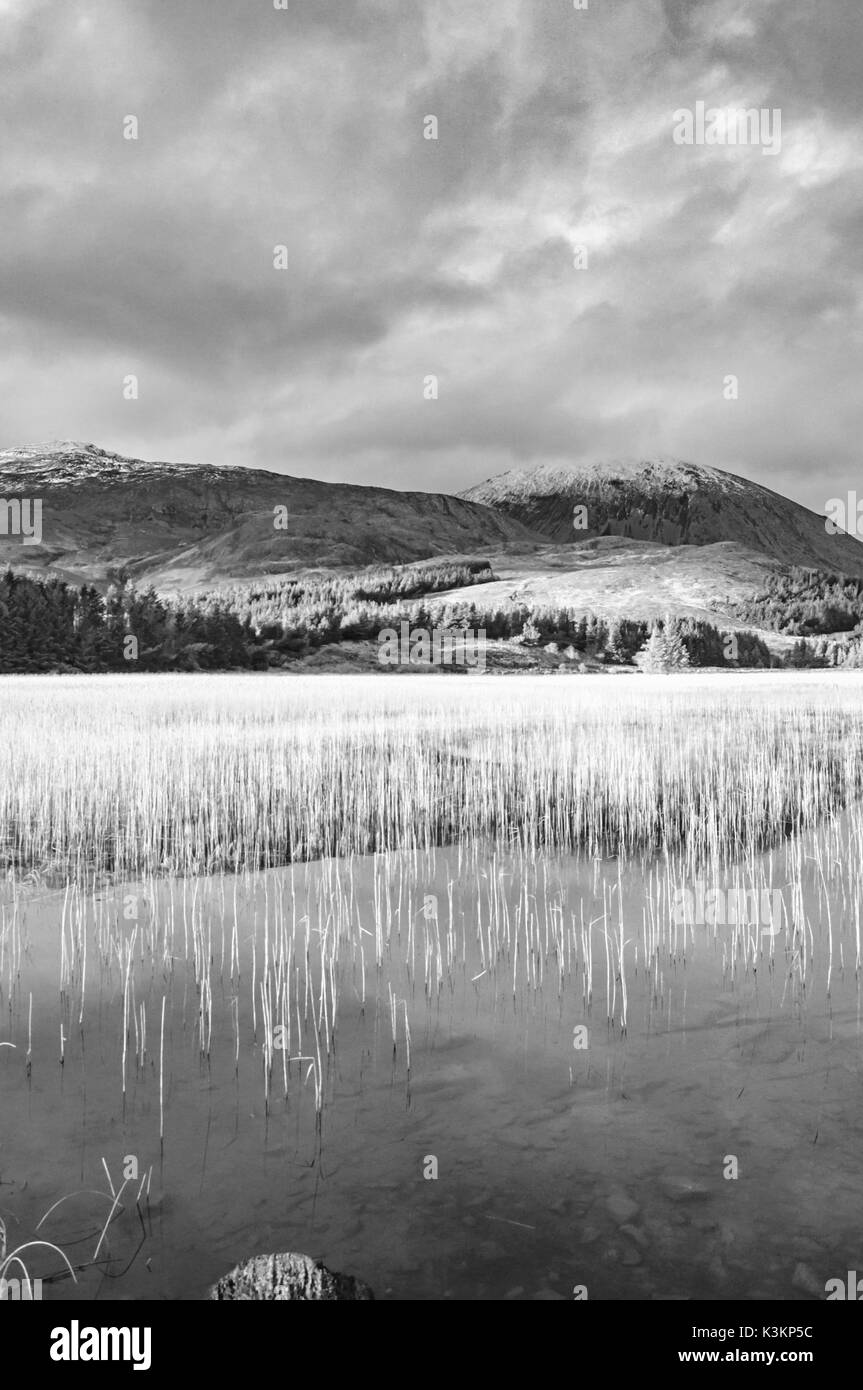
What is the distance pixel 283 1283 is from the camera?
3.50 metres

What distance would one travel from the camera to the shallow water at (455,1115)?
163 inches

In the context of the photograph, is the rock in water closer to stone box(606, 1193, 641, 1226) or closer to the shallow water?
the shallow water

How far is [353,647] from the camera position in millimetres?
90812

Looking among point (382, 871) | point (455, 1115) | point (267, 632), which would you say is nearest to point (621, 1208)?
point (455, 1115)

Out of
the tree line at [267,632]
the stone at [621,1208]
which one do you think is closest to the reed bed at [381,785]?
the stone at [621,1208]

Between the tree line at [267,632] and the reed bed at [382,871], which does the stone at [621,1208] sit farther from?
the tree line at [267,632]

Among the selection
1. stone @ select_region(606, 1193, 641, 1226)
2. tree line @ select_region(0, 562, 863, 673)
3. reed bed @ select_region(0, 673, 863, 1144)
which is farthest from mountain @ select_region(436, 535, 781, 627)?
stone @ select_region(606, 1193, 641, 1226)

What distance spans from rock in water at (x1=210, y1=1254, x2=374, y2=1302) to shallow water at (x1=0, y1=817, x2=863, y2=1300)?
1.79 ft

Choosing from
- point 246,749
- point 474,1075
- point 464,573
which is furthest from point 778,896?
point 464,573

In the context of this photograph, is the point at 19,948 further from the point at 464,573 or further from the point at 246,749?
the point at 464,573

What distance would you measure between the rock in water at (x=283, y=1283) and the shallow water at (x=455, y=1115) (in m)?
0.55

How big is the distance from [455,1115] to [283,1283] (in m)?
1.97

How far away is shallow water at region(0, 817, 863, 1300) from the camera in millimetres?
4137

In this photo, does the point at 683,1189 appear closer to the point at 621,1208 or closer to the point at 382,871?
the point at 621,1208
